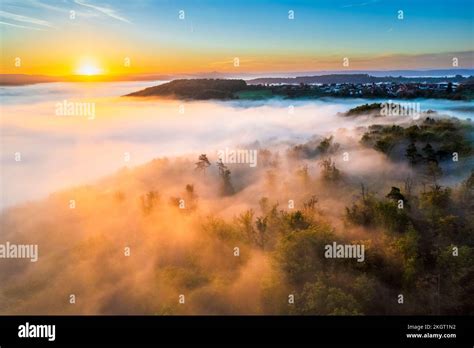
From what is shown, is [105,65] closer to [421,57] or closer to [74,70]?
[74,70]

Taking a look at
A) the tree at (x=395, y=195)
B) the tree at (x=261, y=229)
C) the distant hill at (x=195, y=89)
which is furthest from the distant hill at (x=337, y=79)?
the tree at (x=261, y=229)

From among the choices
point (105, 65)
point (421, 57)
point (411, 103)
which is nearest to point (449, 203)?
point (411, 103)

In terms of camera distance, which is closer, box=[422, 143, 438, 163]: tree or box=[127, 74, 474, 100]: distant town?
box=[127, 74, 474, 100]: distant town

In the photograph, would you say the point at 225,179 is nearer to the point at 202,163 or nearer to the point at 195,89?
the point at 202,163

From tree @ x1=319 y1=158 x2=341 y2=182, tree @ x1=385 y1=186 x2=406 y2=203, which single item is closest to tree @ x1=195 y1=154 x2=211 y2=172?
tree @ x1=319 y1=158 x2=341 y2=182

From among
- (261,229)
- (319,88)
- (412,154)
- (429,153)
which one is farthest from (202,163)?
(429,153)

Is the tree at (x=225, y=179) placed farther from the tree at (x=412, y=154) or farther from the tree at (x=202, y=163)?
the tree at (x=412, y=154)

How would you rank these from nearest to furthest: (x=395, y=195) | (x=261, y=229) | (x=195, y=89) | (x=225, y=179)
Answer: (x=261, y=229) → (x=395, y=195) → (x=195, y=89) → (x=225, y=179)

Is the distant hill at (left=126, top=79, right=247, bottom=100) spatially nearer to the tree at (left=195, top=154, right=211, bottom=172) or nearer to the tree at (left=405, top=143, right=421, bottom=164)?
the tree at (left=195, top=154, right=211, bottom=172)

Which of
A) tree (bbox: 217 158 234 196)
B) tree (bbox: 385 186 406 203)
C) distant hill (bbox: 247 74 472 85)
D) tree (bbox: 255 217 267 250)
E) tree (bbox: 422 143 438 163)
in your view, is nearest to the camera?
tree (bbox: 255 217 267 250)
